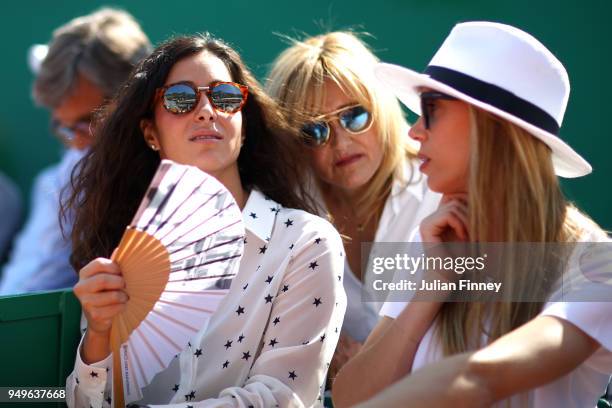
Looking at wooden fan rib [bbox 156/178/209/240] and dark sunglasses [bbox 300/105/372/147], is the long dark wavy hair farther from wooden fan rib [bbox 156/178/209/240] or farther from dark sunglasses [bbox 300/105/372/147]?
wooden fan rib [bbox 156/178/209/240]

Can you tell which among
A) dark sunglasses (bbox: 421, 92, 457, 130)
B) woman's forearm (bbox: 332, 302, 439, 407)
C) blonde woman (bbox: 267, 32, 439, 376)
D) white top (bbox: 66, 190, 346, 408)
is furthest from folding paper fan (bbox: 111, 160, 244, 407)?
blonde woman (bbox: 267, 32, 439, 376)

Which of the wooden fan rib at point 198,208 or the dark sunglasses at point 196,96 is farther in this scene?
the dark sunglasses at point 196,96

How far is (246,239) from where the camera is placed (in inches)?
102

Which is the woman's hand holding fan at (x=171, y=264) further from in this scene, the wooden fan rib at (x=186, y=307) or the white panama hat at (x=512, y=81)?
the white panama hat at (x=512, y=81)

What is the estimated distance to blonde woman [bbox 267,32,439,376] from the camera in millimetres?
3160

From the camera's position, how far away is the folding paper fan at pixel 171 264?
2094mm

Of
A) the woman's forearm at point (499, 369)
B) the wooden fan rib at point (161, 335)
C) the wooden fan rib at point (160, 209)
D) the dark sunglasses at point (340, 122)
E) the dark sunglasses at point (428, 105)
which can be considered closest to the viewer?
the woman's forearm at point (499, 369)

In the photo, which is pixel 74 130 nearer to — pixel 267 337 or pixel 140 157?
pixel 140 157

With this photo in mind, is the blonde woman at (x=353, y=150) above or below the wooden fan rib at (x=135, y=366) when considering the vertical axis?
above

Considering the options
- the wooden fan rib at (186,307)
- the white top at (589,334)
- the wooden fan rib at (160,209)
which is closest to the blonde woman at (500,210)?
the white top at (589,334)

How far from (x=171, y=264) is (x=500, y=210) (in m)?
0.80

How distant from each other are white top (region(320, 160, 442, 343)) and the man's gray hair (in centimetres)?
143

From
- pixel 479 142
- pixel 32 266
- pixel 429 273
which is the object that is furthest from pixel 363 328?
pixel 32 266

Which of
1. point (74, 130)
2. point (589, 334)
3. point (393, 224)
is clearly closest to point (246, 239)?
point (393, 224)
